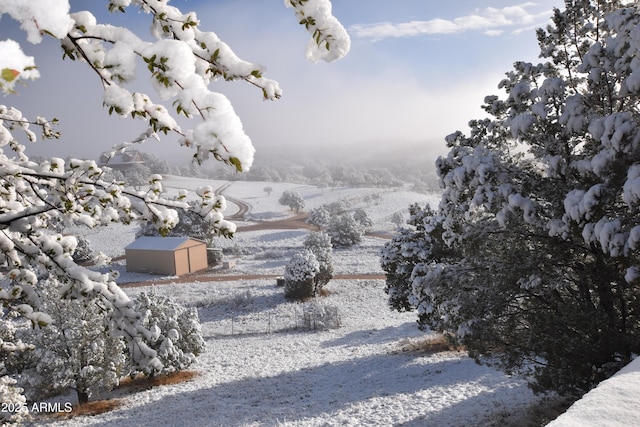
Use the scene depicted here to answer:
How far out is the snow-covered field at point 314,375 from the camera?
12555 mm

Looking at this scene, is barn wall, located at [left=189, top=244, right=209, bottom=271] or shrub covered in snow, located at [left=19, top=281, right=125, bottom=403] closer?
shrub covered in snow, located at [left=19, top=281, right=125, bottom=403]

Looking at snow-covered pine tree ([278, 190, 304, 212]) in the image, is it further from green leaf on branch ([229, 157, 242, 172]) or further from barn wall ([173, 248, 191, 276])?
green leaf on branch ([229, 157, 242, 172])

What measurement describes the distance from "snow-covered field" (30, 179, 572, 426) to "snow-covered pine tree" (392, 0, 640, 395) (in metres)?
3.41

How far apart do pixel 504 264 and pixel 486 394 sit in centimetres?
659

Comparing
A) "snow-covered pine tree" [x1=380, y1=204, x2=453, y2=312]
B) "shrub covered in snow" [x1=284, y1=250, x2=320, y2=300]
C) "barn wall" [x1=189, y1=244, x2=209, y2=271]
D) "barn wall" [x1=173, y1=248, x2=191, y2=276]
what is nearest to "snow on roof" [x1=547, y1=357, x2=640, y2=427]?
"snow-covered pine tree" [x1=380, y1=204, x2=453, y2=312]

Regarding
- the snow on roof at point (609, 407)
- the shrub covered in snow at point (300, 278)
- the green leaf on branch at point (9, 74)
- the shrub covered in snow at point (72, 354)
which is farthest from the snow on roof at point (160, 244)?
the green leaf on branch at point (9, 74)

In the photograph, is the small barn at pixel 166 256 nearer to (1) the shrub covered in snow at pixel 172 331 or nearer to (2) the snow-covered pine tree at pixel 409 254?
(1) the shrub covered in snow at pixel 172 331

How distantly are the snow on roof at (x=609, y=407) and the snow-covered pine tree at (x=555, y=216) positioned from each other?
271cm

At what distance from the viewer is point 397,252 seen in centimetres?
2116

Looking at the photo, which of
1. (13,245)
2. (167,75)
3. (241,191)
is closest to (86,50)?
(167,75)

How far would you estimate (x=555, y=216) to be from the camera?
24.2 feet

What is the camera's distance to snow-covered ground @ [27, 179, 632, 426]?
41.1ft

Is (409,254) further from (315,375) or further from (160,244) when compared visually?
(160,244)

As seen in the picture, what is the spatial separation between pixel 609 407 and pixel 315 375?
52.3 feet
